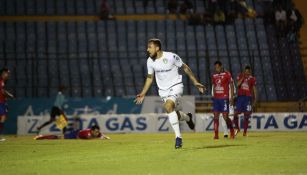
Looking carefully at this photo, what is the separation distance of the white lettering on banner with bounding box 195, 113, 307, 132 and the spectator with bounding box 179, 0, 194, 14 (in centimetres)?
812

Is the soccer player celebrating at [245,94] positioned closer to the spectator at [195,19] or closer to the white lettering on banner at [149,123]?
the white lettering on banner at [149,123]

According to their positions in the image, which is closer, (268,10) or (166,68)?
(166,68)

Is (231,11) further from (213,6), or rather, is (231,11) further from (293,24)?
(293,24)

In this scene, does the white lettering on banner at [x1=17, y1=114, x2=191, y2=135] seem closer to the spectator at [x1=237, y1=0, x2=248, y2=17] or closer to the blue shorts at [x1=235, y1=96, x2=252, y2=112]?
the blue shorts at [x1=235, y1=96, x2=252, y2=112]

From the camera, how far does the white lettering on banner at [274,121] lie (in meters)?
28.2

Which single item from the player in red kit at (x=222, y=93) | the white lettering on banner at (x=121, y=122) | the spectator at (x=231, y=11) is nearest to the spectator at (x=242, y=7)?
the spectator at (x=231, y=11)

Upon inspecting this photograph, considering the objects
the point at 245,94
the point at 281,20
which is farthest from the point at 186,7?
the point at 245,94

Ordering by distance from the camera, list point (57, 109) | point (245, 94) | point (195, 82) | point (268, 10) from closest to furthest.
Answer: point (195, 82), point (245, 94), point (57, 109), point (268, 10)

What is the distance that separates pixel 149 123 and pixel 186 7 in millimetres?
8647

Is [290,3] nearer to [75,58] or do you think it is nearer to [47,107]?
[75,58]

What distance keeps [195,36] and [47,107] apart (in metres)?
8.96

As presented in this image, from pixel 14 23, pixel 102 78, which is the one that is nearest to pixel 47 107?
pixel 102 78

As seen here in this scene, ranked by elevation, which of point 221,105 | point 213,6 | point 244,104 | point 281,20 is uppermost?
point 213,6

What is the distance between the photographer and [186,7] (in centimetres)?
3469
